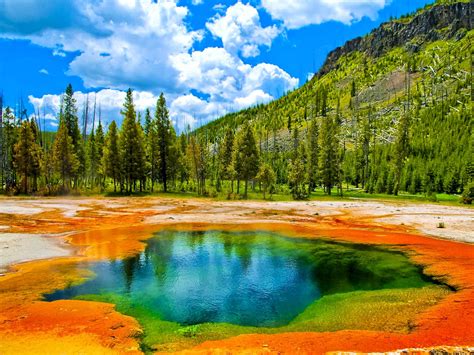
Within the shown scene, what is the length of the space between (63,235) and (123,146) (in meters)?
46.6

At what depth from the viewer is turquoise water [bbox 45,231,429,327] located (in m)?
13.9

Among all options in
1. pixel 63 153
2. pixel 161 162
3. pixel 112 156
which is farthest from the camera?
pixel 161 162

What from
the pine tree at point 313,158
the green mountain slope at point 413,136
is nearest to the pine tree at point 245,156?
the green mountain slope at point 413,136

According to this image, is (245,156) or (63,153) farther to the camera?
(63,153)

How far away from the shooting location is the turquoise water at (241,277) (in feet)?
45.5

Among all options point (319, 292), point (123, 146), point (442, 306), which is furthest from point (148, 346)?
point (123, 146)

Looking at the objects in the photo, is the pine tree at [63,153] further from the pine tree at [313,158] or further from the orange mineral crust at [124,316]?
the pine tree at [313,158]

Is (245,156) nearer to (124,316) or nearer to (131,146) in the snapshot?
(131,146)

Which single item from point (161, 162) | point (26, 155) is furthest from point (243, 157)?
point (26, 155)

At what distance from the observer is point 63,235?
28734mm

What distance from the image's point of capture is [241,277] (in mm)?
18281

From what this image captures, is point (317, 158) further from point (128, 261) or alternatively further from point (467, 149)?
point (128, 261)

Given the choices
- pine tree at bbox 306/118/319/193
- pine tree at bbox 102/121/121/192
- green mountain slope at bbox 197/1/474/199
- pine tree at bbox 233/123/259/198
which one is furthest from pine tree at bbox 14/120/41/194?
green mountain slope at bbox 197/1/474/199

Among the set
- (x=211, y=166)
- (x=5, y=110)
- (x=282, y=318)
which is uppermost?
(x=5, y=110)
